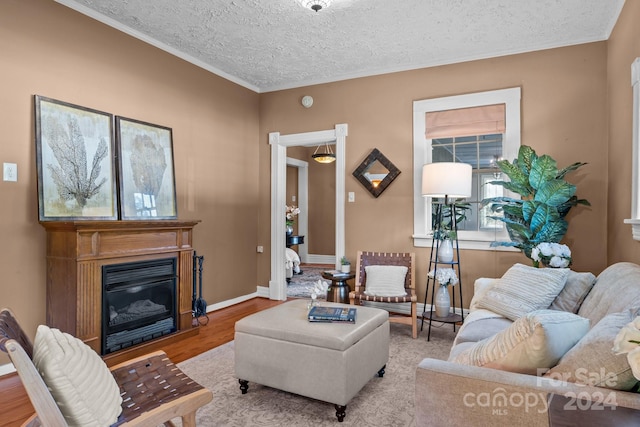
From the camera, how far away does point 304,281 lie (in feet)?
22.6

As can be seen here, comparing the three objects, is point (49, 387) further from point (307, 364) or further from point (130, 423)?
point (307, 364)

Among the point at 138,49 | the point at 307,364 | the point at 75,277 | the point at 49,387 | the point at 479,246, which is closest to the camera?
the point at 49,387

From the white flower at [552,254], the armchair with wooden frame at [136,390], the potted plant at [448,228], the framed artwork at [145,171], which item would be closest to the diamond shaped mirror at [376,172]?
the potted plant at [448,228]

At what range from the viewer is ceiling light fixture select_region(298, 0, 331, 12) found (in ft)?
10.1

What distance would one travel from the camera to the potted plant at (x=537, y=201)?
338 cm

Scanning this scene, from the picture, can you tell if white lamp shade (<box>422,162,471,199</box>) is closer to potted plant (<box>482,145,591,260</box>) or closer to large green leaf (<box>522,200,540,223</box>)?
potted plant (<box>482,145,591,260</box>)

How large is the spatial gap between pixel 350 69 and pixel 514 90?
1.81 metres

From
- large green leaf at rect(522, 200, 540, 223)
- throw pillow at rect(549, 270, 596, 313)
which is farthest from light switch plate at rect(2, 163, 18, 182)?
large green leaf at rect(522, 200, 540, 223)

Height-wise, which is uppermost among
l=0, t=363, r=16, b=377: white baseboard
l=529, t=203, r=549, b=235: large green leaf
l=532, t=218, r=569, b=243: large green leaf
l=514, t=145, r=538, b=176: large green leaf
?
l=514, t=145, r=538, b=176: large green leaf

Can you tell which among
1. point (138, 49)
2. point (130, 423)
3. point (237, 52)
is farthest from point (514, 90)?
point (130, 423)

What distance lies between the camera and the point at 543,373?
1356 millimetres

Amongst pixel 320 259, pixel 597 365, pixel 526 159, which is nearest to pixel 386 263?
pixel 526 159

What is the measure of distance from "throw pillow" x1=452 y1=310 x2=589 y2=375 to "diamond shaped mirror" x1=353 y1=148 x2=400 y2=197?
3235 mm

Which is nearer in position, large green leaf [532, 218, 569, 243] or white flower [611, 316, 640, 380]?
white flower [611, 316, 640, 380]
